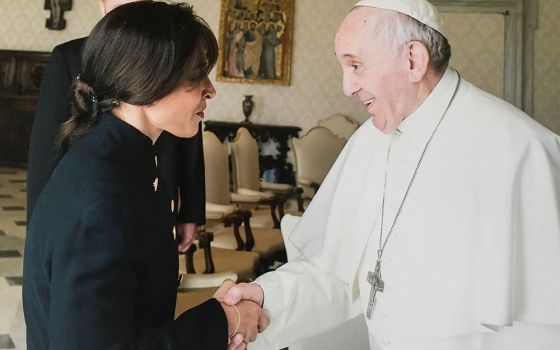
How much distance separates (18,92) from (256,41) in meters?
4.43

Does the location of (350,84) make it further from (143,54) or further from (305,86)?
(305,86)

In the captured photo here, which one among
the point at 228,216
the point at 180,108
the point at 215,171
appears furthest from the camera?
the point at 215,171

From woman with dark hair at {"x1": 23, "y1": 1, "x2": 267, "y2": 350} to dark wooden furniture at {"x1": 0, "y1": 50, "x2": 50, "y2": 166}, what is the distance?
9.70 metres

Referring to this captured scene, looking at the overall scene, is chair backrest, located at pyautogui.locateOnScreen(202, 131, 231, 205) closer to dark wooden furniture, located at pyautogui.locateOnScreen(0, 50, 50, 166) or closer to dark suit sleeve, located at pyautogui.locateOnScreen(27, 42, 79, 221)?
dark suit sleeve, located at pyautogui.locateOnScreen(27, 42, 79, 221)

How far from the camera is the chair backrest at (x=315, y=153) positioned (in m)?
6.62

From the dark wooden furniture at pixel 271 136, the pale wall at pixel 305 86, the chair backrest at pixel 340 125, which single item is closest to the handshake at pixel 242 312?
the dark wooden furniture at pixel 271 136

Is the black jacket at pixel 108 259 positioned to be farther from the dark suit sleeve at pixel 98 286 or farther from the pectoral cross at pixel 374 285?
the pectoral cross at pixel 374 285

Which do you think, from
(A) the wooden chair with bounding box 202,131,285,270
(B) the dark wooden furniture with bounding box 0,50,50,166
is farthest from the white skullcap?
(B) the dark wooden furniture with bounding box 0,50,50,166

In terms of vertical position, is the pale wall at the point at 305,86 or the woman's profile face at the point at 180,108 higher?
the pale wall at the point at 305,86

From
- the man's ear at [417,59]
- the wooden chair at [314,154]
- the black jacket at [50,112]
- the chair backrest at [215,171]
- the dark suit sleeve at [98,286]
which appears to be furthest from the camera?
the wooden chair at [314,154]

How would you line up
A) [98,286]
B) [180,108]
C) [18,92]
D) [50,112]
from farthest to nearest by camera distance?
1. [18,92]
2. [50,112]
3. [180,108]
4. [98,286]

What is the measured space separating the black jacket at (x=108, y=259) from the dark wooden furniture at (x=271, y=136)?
7.66 meters

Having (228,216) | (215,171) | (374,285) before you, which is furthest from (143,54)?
(215,171)

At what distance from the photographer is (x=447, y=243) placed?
5.05 ft
